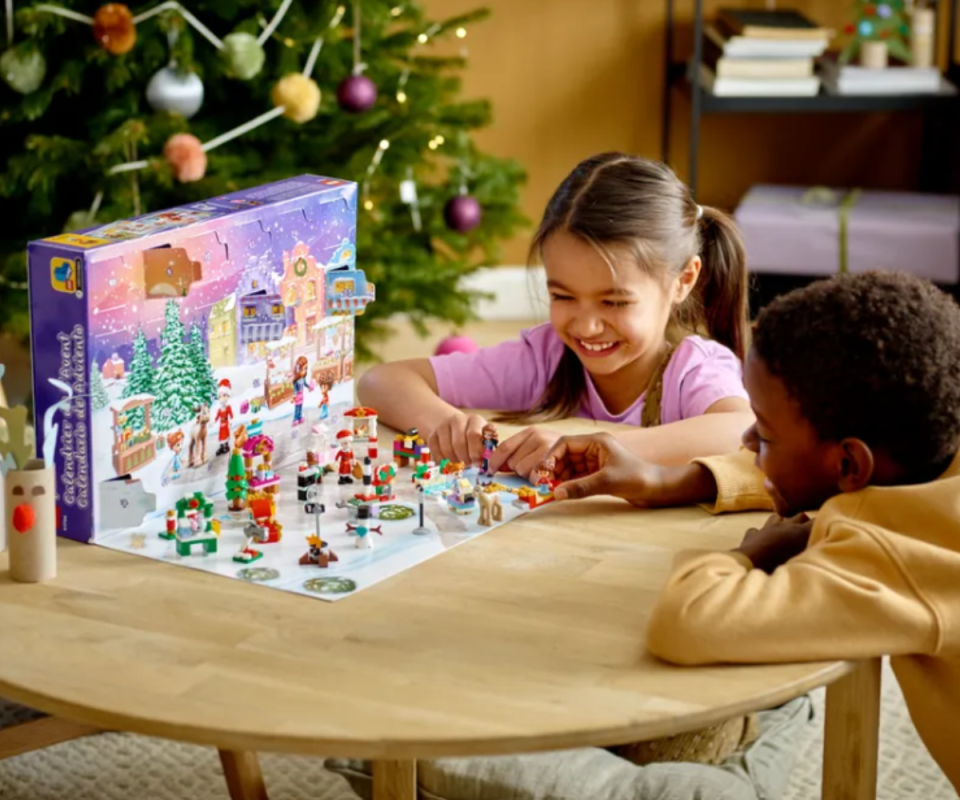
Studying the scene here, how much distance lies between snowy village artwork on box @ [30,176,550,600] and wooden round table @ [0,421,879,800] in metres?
0.05

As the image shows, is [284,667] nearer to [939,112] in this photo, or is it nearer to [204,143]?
[204,143]

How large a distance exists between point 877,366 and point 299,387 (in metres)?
0.60

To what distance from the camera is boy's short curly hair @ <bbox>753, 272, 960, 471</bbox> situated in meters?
1.12

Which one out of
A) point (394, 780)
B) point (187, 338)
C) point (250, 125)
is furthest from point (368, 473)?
point (250, 125)

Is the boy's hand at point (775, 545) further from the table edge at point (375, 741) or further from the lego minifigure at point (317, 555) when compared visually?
the lego minifigure at point (317, 555)

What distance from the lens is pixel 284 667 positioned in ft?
3.31

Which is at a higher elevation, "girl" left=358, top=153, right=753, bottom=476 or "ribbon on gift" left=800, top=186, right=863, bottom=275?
"girl" left=358, top=153, right=753, bottom=476

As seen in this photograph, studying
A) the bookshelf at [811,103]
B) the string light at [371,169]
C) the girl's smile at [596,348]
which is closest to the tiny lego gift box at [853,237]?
the bookshelf at [811,103]

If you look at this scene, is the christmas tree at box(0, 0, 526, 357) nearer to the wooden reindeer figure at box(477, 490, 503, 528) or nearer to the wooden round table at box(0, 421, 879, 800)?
the wooden reindeer figure at box(477, 490, 503, 528)

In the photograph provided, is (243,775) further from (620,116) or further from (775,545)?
(620,116)

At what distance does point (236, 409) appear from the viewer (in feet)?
4.53

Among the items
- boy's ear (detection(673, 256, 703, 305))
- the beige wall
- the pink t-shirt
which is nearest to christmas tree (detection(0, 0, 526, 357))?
the beige wall

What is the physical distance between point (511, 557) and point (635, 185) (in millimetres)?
619

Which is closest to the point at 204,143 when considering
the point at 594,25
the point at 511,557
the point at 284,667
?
the point at 594,25
